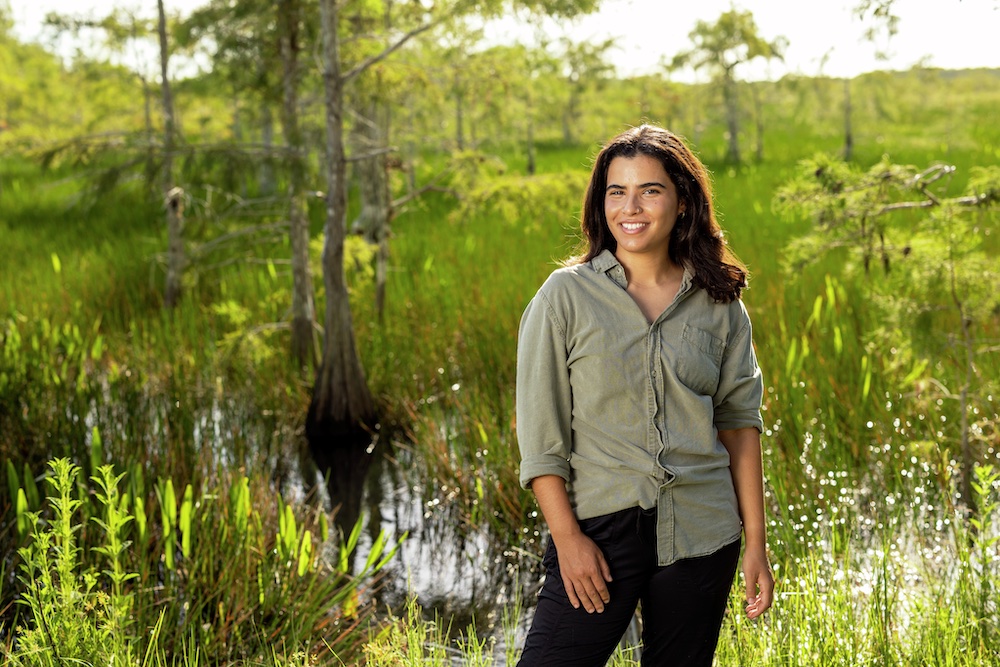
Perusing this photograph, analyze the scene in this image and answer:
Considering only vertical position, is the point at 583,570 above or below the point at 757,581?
above

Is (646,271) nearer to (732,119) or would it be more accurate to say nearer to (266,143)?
(266,143)

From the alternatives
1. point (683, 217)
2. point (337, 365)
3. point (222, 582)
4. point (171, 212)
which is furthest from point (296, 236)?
point (683, 217)

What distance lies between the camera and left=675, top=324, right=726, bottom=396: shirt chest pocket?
1.93 m

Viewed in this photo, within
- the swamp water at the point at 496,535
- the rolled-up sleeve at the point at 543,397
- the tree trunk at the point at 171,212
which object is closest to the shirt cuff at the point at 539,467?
the rolled-up sleeve at the point at 543,397

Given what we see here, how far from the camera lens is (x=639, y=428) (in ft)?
6.28

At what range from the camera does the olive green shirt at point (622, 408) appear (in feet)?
6.17

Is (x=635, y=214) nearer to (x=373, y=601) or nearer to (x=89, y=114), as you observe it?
(x=373, y=601)

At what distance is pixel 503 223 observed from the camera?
1213 centimetres

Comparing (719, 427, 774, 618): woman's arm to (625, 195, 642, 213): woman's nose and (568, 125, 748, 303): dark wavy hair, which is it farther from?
(625, 195, 642, 213): woman's nose

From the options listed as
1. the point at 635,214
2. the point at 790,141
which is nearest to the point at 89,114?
the point at 790,141

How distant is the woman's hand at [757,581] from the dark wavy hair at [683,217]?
536mm

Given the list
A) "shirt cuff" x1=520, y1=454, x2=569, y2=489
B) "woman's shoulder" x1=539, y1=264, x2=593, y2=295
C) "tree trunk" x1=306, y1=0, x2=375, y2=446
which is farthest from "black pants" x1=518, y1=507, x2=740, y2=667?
"tree trunk" x1=306, y1=0, x2=375, y2=446

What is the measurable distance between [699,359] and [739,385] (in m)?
0.16

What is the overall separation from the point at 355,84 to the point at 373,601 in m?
5.02
